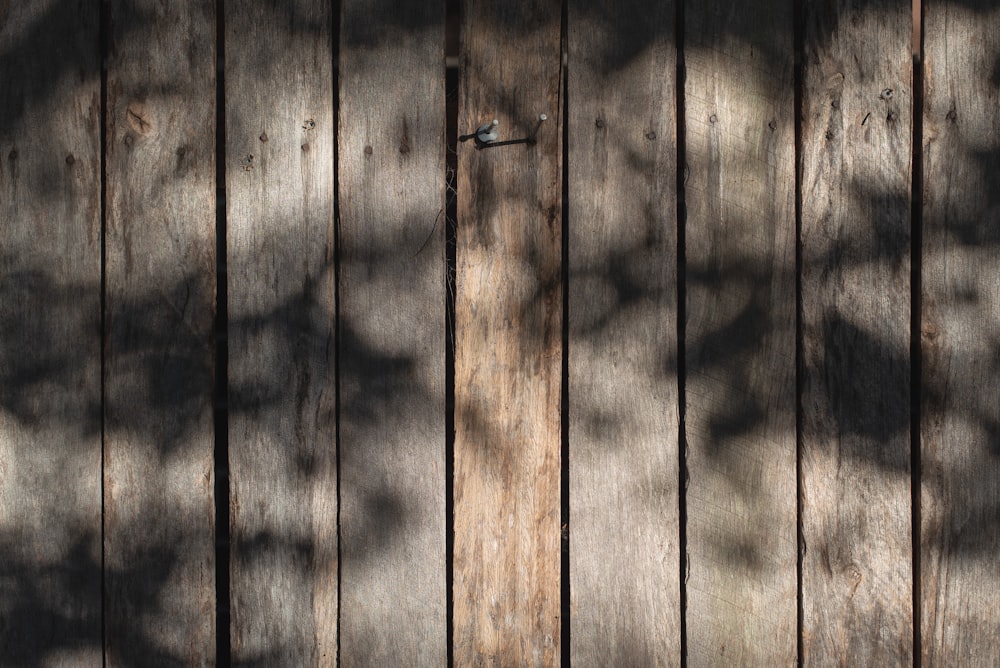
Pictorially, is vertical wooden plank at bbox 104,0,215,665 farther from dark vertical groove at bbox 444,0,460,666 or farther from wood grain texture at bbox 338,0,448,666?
dark vertical groove at bbox 444,0,460,666

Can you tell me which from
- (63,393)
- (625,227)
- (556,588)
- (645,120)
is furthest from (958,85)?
(63,393)

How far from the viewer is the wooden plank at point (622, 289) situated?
1.74 metres

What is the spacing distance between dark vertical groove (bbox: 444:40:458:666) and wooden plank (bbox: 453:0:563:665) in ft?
0.10

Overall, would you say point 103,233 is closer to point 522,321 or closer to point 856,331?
point 522,321

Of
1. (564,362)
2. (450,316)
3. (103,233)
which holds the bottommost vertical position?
(564,362)

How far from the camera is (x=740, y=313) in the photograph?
1.75 metres

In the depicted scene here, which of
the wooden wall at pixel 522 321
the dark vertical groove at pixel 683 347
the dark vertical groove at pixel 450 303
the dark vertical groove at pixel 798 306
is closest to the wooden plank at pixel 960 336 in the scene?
the wooden wall at pixel 522 321

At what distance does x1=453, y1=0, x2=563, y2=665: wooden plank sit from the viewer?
5.73ft

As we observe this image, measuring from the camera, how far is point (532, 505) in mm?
1760

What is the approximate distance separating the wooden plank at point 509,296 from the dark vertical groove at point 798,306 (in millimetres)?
547

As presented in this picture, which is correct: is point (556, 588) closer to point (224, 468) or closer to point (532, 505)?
point (532, 505)

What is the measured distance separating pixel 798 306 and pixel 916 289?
28 centimetres

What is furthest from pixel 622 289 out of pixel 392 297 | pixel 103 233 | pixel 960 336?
pixel 103 233

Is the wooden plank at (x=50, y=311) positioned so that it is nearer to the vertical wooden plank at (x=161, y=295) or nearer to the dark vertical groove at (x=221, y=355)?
the vertical wooden plank at (x=161, y=295)
